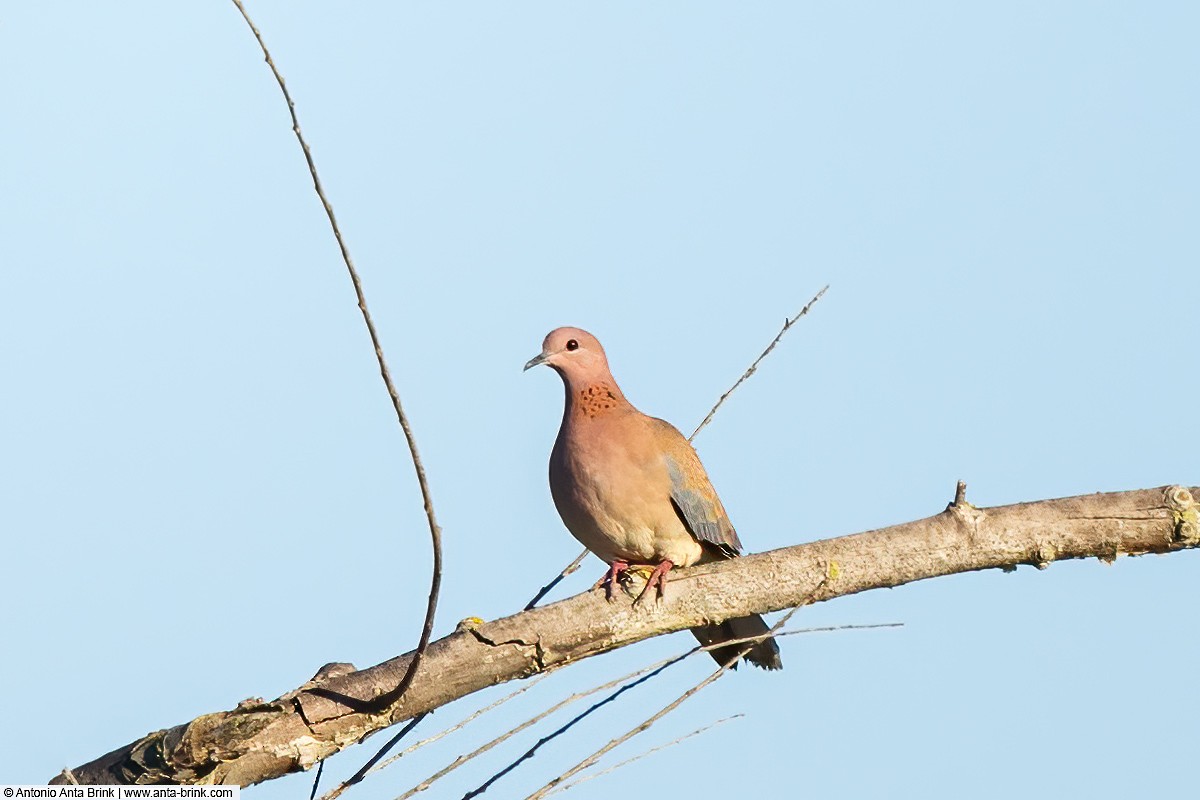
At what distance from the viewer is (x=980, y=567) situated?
4.32m

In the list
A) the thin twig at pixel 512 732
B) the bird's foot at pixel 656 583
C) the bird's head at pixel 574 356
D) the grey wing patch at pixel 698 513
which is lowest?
the thin twig at pixel 512 732

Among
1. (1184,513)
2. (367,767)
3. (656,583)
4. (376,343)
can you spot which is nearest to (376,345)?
(376,343)

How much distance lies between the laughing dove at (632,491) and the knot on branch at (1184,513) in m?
1.46

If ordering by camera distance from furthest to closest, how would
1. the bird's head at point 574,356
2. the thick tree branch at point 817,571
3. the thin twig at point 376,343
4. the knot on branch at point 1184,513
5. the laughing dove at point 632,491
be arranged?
the bird's head at point 574,356
the laughing dove at point 632,491
the knot on branch at point 1184,513
the thick tree branch at point 817,571
the thin twig at point 376,343

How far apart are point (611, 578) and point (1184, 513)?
191 centimetres

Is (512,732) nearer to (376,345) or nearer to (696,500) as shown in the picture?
(376,345)

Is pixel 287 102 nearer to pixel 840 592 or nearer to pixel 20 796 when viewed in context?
pixel 20 796

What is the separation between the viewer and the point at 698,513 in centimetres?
512

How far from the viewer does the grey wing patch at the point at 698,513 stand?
5.09 meters

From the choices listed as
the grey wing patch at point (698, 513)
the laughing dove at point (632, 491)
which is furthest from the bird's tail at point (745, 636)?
the grey wing patch at point (698, 513)

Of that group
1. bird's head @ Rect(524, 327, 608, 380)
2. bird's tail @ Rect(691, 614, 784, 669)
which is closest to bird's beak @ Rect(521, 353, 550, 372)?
bird's head @ Rect(524, 327, 608, 380)

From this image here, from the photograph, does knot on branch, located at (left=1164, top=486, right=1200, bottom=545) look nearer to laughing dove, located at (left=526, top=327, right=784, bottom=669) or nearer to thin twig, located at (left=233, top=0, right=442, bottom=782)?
laughing dove, located at (left=526, top=327, right=784, bottom=669)

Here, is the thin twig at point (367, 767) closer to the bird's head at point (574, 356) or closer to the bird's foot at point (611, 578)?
the bird's foot at point (611, 578)

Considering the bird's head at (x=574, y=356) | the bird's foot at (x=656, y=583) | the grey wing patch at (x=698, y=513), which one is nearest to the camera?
the bird's foot at (x=656, y=583)
